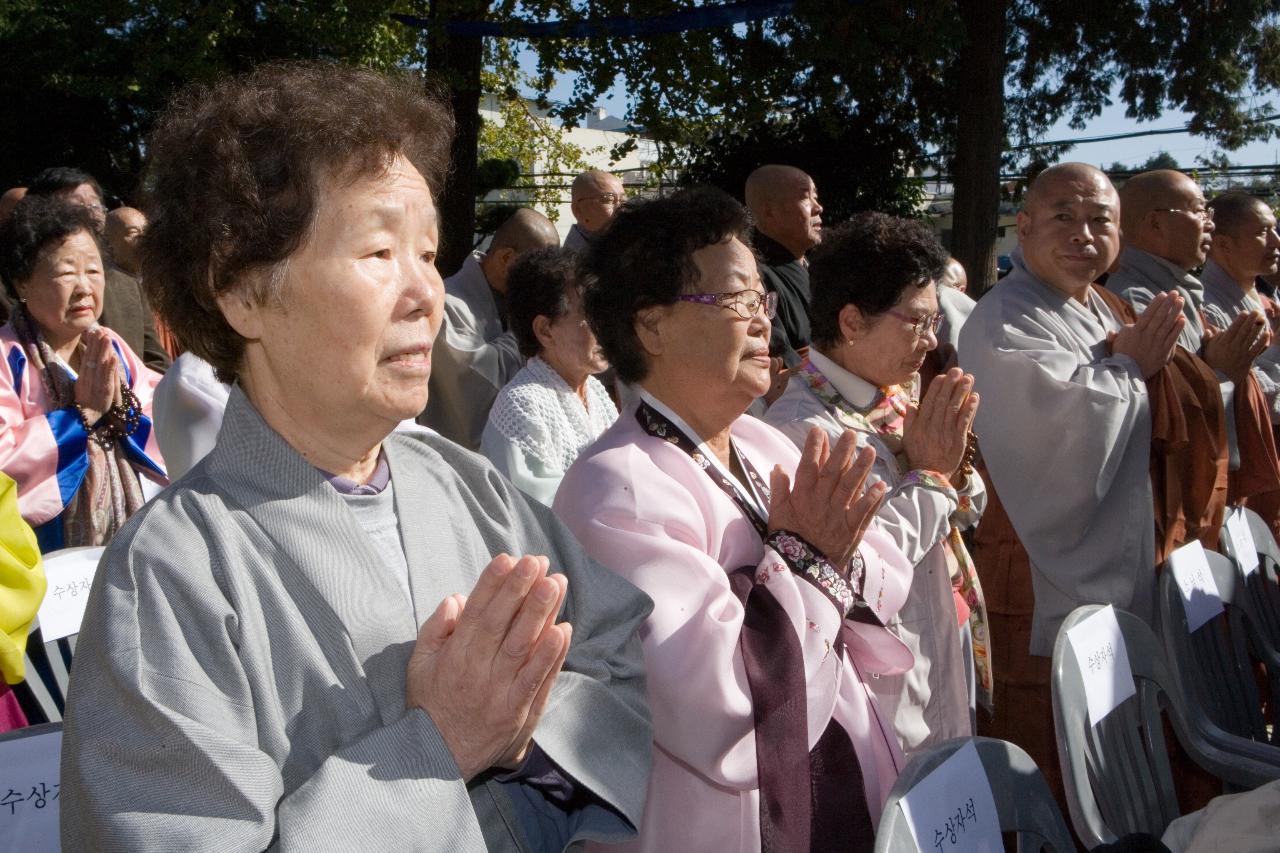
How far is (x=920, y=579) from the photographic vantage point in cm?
258

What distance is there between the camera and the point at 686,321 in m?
2.22

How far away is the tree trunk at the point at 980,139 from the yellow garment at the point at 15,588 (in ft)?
25.7

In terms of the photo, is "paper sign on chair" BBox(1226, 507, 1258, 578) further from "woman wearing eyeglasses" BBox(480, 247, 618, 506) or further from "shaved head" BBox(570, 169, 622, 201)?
"shaved head" BBox(570, 169, 622, 201)

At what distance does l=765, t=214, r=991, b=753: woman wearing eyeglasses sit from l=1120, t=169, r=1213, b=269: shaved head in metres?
2.12

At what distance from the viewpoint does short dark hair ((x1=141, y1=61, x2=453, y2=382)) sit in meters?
1.40

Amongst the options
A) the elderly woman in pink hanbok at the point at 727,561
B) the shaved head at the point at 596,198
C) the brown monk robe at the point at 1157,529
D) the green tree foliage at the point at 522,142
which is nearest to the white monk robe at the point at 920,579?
the elderly woman in pink hanbok at the point at 727,561

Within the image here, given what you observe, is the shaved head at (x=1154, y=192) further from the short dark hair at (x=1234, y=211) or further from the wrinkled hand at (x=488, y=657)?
the wrinkled hand at (x=488, y=657)

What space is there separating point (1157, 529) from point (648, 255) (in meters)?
2.08

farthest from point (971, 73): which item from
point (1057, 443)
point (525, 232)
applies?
point (1057, 443)

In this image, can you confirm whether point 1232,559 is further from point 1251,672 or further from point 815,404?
point 815,404

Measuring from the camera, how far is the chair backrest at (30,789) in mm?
1676

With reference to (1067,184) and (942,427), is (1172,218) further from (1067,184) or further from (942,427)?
(942,427)

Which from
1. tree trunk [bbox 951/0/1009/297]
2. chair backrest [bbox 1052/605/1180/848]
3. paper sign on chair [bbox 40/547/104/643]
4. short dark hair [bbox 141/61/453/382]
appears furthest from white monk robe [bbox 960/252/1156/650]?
tree trunk [bbox 951/0/1009/297]

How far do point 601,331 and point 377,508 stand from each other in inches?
38.1
